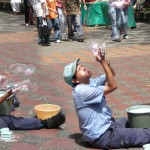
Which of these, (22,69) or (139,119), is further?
(22,69)

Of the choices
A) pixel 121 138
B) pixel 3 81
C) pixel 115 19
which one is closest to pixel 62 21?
pixel 115 19

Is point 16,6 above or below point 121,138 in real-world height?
above

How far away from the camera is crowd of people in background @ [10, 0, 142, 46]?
12617 mm

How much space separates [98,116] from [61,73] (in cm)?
429

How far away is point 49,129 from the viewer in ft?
19.0

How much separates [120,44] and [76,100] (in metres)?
8.01

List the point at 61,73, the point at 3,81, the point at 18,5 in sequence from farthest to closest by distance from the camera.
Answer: the point at 18,5
the point at 61,73
the point at 3,81

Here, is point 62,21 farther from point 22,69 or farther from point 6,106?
point 6,106

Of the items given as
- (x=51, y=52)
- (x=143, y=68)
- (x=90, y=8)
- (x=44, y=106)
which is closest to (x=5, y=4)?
(x=90, y=8)

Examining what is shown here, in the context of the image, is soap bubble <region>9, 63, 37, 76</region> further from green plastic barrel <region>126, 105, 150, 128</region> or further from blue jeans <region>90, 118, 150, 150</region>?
blue jeans <region>90, 118, 150, 150</region>

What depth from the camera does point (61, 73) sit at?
920 centimetres

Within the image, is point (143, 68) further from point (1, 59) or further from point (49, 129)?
point (49, 129)

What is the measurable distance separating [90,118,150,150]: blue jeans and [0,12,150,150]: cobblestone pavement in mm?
277

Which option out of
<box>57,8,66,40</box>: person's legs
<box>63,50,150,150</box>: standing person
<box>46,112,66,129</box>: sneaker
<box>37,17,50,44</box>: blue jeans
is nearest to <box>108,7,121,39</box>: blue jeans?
<box>57,8,66,40</box>: person's legs
